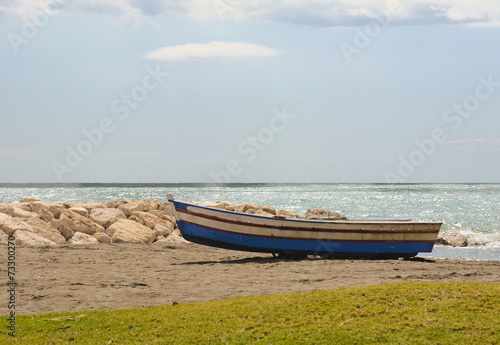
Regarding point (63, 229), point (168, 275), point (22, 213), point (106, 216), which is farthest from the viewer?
point (106, 216)

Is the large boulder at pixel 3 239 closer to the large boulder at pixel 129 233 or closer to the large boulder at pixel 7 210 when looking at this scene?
the large boulder at pixel 129 233

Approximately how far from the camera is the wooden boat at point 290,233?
52.2ft

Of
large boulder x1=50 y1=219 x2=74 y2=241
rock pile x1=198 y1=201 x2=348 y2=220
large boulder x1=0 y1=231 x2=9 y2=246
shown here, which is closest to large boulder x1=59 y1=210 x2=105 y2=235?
large boulder x1=50 y1=219 x2=74 y2=241

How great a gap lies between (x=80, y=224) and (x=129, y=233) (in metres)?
1.97

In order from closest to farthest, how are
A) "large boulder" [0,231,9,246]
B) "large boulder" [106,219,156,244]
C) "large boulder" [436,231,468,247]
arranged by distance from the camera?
"large boulder" [0,231,9,246], "large boulder" [106,219,156,244], "large boulder" [436,231,468,247]

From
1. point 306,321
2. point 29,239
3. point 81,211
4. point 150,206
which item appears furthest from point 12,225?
point 306,321

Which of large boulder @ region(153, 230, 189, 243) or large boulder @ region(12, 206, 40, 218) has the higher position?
large boulder @ region(12, 206, 40, 218)

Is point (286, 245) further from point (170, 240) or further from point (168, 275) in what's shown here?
point (170, 240)

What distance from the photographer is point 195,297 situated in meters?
10.0

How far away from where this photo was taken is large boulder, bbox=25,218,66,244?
1816cm

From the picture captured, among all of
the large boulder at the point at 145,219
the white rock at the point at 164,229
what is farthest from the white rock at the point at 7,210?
the white rock at the point at 164,229

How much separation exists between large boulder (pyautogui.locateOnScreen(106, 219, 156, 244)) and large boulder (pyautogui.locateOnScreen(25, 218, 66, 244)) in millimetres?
1817

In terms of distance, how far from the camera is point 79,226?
19.8 meters

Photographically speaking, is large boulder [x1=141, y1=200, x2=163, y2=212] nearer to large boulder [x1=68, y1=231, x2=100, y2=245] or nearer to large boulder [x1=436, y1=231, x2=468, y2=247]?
large boulder [x1=68, y1=231, x2=100, y2=245]
